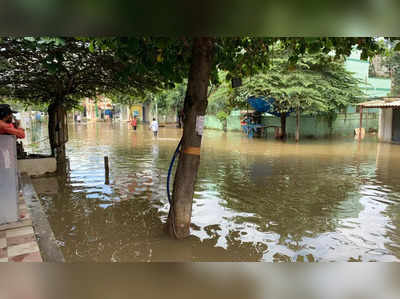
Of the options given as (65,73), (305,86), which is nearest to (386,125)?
(305,86)

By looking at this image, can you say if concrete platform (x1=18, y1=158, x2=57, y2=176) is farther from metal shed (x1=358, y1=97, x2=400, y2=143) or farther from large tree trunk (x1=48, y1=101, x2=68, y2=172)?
metal shed (x1=358, y1=97, x2=400, y2=143)

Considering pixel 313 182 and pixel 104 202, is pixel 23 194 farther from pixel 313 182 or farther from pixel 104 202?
pixel 313 182

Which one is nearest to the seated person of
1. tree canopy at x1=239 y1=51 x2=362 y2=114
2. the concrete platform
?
the concrete platform

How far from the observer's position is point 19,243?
4145mm

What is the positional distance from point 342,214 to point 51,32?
6359 millimetres

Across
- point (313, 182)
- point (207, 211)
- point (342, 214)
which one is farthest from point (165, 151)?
point (342, 214)

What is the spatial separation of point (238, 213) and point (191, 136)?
2.32m

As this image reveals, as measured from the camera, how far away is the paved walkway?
3.72 m

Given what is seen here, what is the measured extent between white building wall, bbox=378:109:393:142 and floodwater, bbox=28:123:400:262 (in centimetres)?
990

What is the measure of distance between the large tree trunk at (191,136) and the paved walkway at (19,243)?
6.79 feet

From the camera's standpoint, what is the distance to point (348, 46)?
20.5 ft

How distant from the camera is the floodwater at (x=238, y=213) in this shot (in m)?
4.82

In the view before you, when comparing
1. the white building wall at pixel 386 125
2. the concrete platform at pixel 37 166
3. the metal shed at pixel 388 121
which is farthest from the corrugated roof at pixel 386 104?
the concrete platform at pixel 37 166

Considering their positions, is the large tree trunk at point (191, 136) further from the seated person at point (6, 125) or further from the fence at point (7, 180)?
the seated person at point (6, 125)
